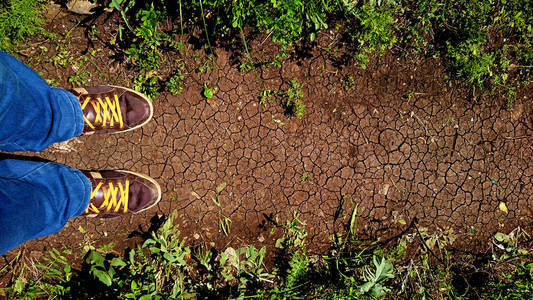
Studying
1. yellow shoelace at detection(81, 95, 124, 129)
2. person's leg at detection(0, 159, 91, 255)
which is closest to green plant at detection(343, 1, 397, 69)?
yellow shoelace at detection(81, 95, 124, 129)

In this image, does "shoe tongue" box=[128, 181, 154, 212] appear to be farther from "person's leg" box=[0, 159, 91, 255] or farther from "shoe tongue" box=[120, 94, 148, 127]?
"shoe tongue" box=[120, 94, 148, 127]

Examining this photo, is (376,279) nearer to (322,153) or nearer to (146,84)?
(322,153)

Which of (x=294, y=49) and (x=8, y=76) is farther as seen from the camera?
(x=294, y=49)

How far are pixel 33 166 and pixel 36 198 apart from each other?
381 millimetres

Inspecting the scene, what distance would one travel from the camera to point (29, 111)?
88.4 inches

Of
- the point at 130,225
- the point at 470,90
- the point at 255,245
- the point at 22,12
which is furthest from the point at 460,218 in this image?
the point at 22,12

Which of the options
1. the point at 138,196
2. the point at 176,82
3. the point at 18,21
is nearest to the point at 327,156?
the point at 176,82

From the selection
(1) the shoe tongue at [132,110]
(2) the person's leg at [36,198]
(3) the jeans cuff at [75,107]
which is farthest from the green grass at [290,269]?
(3) the jeans cuff at [75,107]

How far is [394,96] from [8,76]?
10.5 feet

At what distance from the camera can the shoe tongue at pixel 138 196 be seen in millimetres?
2898

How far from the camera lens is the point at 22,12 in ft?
9.12

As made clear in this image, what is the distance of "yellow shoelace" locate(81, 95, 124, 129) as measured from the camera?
111 inches

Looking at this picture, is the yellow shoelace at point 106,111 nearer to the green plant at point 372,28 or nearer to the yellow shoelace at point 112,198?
the yellow shoelace at point 112,198

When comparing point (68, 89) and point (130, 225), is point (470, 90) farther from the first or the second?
point (68, 89)
